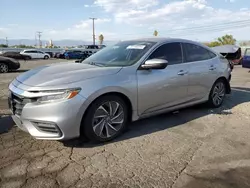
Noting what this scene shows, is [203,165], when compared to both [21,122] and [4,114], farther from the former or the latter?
[4,114]

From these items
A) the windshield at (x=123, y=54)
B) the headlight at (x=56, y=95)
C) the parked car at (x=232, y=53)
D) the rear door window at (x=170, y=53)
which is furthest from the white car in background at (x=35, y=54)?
the headlight at (x=56, y=95)

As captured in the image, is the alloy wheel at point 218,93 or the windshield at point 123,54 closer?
the windshield at point 123,54

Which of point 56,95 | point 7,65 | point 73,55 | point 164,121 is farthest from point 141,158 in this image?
point 73,55

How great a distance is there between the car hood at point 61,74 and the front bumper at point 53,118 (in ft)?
0.87

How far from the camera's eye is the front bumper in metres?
3.29

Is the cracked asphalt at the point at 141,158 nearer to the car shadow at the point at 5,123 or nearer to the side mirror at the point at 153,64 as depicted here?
the car shadow at the point at 5,123

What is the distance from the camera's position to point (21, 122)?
3510mm

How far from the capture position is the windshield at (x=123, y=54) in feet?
13.8

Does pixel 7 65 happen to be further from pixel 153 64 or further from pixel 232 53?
pixel 232 53

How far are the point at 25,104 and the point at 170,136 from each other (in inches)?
87.7

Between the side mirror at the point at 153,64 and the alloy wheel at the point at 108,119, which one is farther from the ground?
the side mirror at the point at 153,64

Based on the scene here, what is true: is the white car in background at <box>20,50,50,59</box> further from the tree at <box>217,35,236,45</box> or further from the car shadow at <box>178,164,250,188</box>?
the tree at <box>217,35,236,45</box>

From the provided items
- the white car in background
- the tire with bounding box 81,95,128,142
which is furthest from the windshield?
the white car in background

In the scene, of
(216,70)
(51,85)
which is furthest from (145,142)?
(216,70)
